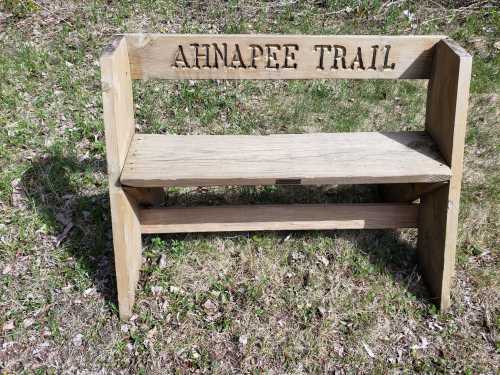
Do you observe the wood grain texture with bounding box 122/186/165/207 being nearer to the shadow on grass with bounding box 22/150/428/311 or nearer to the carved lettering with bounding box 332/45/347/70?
the shadow on grass with bounding box 22/150/428/311

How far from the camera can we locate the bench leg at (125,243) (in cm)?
263

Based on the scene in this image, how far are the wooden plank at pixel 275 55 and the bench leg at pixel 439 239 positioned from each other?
28.2 inches

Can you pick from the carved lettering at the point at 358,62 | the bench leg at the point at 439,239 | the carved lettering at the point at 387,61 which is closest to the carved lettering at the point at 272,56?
the carved lettering at the point at 358,62

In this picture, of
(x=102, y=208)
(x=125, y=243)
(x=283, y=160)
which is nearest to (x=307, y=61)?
(x=283, y=160)

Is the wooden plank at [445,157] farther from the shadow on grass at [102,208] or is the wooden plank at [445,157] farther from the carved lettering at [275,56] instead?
the carved lettering at [275,56]

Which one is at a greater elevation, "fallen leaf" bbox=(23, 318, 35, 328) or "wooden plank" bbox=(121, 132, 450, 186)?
"wooden plank" bbox=(121, 132, 450, 186)

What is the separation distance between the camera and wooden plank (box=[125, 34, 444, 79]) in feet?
9.05

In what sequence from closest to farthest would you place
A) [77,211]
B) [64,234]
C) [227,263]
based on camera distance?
[227,263] → [64,234] → [77,211]

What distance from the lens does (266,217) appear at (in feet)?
10.0

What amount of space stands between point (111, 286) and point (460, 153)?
197 cm

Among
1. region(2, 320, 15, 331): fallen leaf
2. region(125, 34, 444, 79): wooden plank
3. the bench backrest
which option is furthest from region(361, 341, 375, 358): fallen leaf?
region(2, 320, 15, 331): fallen leaf

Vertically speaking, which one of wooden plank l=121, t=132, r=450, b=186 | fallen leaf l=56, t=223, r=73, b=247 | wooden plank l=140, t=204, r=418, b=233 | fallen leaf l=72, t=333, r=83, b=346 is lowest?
fallen leaf l=72, t=333, r=83, b=346

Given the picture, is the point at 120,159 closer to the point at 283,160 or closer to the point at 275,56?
the point at 283,160

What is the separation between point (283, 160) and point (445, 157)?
823 mm
